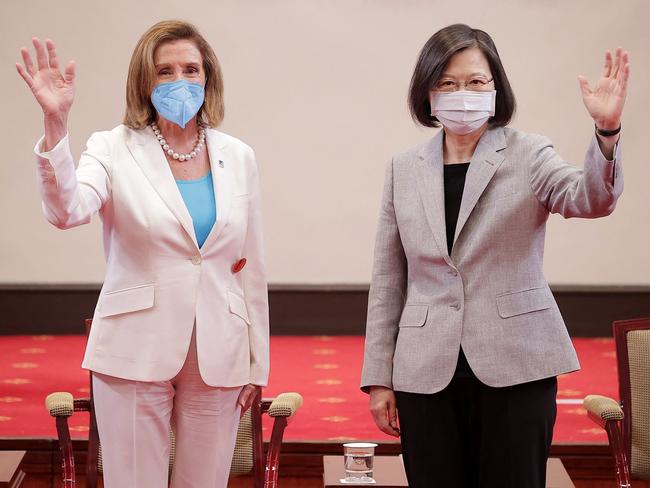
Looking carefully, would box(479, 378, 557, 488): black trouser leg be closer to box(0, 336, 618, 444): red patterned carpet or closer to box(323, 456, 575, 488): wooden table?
box(323, 456, 575, 488): wooden table

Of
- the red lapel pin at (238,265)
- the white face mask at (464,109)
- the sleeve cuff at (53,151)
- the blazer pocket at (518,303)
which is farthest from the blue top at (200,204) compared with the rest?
the blazer pocket at (518,303)

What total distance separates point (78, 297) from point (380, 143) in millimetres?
2547

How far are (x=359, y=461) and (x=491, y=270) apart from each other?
3.74 ft

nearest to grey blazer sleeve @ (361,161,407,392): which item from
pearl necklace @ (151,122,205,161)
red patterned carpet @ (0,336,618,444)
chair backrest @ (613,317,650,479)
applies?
pearl necklace @ (151,122,205,161)

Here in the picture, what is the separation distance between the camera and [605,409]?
314cm

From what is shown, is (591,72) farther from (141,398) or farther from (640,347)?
(141,398)

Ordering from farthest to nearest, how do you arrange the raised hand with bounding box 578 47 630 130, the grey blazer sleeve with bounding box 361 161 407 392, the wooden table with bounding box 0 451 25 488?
the wooden table with bounding box 0 451 25 488 → the grey blazer sleeve with bounding box 361 161 407 392 → the raised hand with bounding box 578 47 630 130

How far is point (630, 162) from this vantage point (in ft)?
23.6

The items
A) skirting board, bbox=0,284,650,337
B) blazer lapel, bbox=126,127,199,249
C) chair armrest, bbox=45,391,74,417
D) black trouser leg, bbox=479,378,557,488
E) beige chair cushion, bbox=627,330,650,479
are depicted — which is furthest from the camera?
skirting board, bbox=0,284,650,337

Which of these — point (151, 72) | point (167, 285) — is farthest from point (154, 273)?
point (151, 72)

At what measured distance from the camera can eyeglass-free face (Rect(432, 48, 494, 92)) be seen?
85.7 inches

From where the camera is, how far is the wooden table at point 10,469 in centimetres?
282

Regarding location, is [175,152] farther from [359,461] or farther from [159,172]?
[359,461]

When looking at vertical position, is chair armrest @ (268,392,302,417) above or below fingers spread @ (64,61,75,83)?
below
